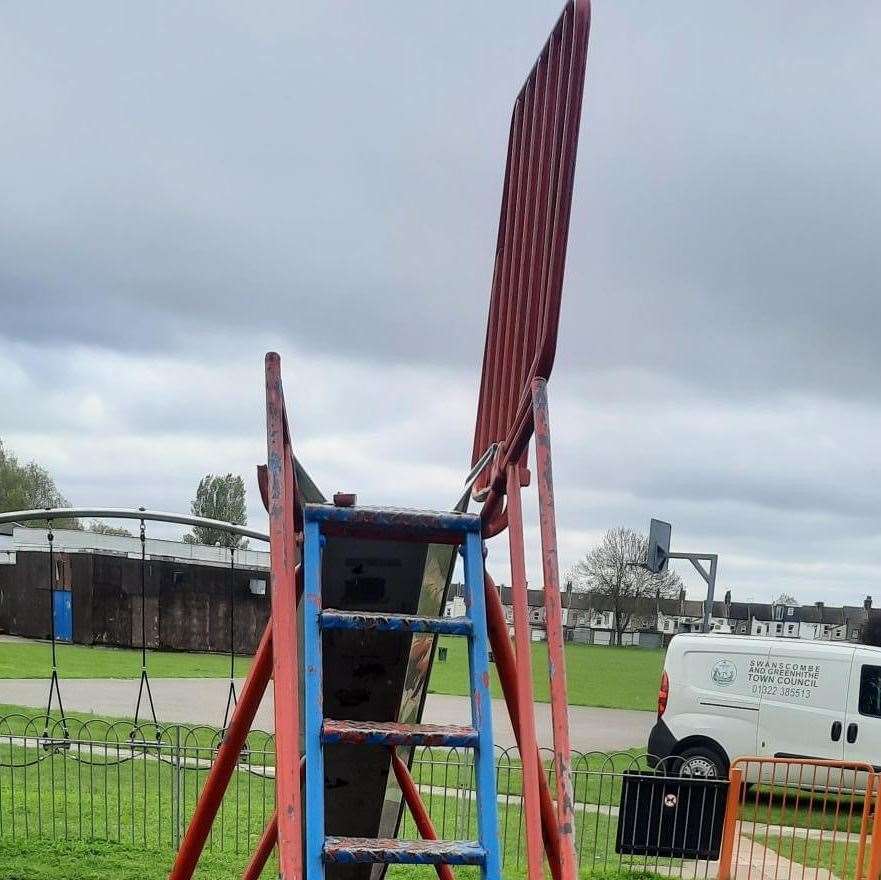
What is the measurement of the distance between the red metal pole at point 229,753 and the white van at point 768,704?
8985 mm

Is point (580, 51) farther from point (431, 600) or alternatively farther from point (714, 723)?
point (714, 723)

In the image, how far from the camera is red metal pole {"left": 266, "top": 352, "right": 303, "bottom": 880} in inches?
112

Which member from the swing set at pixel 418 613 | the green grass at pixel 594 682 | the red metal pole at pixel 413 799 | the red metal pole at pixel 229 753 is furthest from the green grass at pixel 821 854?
the green grass at pixel 594 682

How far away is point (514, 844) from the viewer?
991cm

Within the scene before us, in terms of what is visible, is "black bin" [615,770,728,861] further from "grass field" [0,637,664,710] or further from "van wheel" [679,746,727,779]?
"grass field" [0,637,664,710]

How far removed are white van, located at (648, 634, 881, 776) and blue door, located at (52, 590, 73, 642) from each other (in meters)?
12.4

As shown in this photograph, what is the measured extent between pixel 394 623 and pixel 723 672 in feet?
33.3

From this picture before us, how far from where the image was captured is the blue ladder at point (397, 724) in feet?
9.91

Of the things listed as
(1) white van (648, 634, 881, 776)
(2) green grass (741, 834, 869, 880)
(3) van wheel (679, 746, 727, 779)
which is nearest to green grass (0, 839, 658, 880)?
(2) green grass (741, 834, 869, 880)

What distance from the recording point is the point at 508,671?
3.93 m

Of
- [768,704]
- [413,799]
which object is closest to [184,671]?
[768,704]

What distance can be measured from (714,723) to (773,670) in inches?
35.9

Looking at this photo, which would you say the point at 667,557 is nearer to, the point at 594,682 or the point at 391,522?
the point at 391,522

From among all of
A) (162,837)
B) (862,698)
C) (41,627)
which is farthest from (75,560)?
(862,698)
